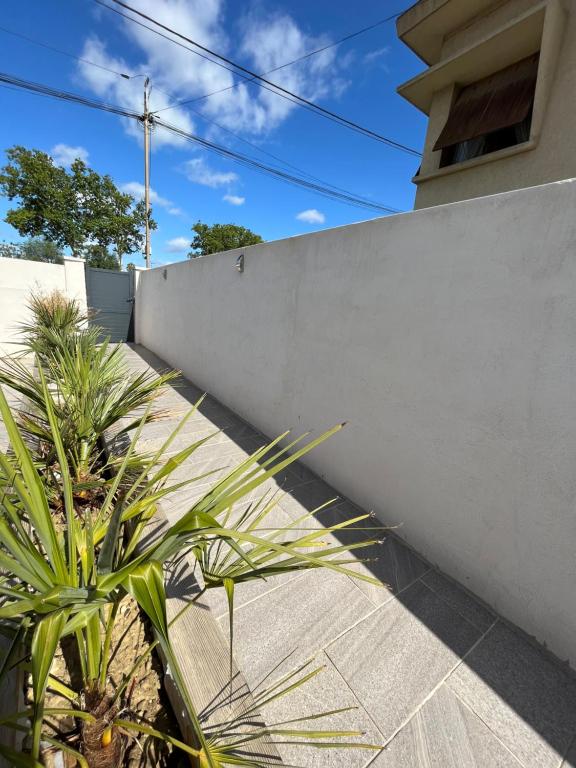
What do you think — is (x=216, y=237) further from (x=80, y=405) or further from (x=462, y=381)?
(x=462, y=381)

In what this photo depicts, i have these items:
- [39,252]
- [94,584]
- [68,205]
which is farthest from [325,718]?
[68,205]

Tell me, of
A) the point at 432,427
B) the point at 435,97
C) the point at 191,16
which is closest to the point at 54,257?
the point at 191,16

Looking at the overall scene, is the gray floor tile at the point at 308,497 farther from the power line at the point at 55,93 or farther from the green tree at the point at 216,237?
the green tree at the point at 216,237

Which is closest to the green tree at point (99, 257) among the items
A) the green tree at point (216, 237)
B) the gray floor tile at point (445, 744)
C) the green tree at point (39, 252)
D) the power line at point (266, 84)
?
the green tree at point (39, 252)

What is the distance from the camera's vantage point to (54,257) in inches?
701

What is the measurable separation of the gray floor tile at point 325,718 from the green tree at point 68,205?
2585cm

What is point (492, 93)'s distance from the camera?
4.92 metres

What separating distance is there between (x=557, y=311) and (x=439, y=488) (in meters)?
1.34

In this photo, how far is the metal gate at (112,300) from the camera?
10047mm

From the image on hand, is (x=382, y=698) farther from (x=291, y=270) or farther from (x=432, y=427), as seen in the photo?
(x=291, y=270)

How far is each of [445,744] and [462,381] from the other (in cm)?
183

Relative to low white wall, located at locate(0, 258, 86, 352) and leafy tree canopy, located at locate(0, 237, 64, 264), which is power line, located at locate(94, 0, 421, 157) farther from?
leafy tree canopy, located at locate(0, 237, 64, 264)

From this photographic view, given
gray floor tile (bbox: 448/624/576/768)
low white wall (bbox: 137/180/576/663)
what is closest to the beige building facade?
low white wall (bbox: 137/180/576/663)

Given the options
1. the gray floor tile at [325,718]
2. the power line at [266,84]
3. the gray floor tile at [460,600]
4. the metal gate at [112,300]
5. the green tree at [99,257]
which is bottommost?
the gray floor tile at [325,718]
